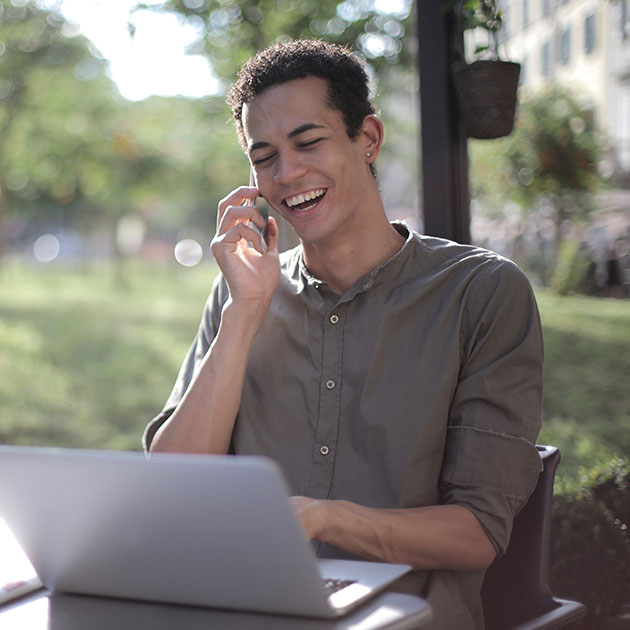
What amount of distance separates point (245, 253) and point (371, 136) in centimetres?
39

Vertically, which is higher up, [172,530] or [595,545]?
[172,530]

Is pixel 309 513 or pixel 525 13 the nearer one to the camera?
pixel 309 513

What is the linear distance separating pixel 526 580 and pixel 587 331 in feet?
6.28

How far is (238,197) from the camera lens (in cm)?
204

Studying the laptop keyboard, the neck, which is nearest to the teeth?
the neck

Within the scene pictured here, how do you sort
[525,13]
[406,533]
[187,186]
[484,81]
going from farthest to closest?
[187,186] < [525,13] < [484,81] < [406,533]

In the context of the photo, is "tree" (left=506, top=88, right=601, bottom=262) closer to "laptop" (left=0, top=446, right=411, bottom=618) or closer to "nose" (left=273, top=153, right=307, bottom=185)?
"nose" (left=273, top=153, right=307, bottom=185)

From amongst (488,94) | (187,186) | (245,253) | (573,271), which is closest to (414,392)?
(245,253)

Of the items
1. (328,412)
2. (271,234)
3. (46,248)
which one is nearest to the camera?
(328,412)

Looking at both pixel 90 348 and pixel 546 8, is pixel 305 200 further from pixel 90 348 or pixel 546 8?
pixel 90 348

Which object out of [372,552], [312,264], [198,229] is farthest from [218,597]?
[198,229]

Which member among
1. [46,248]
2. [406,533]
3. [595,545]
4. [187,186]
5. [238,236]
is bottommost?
[595,545]

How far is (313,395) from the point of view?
1.82m

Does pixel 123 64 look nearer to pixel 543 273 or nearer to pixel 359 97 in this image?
pixel 543 273
